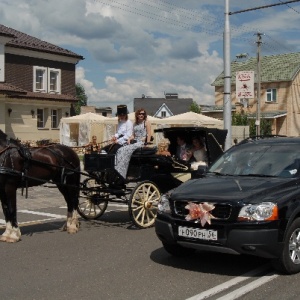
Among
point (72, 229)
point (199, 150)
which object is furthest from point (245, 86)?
point (72, 229)

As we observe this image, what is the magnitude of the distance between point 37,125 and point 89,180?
30.4 meters

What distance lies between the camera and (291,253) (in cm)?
677

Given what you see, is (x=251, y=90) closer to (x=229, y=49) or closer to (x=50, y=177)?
(x=229, y=49)

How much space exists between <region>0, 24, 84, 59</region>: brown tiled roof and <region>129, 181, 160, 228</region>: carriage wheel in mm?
30418

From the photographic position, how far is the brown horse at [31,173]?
9070mm

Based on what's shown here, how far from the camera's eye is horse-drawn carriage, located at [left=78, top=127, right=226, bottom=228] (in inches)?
406

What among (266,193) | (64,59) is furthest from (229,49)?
(64,59)

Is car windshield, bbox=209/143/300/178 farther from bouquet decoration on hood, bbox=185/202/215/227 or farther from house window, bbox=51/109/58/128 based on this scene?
house window, bbox=51/109/58/128

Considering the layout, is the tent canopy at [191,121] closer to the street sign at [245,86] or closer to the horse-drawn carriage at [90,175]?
the street sign at [245,86]

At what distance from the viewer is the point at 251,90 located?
64.2 feet

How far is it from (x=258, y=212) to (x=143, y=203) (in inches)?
158

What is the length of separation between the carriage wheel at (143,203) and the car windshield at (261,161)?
2156 millimetres

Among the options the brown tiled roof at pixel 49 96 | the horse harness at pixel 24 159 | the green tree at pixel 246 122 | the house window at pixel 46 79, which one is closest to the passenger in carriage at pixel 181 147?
the horse harness at pixel 24 159

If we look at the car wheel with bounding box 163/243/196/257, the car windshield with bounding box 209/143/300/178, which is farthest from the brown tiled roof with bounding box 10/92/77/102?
the car wheel with bounding box 163/243/196/257
